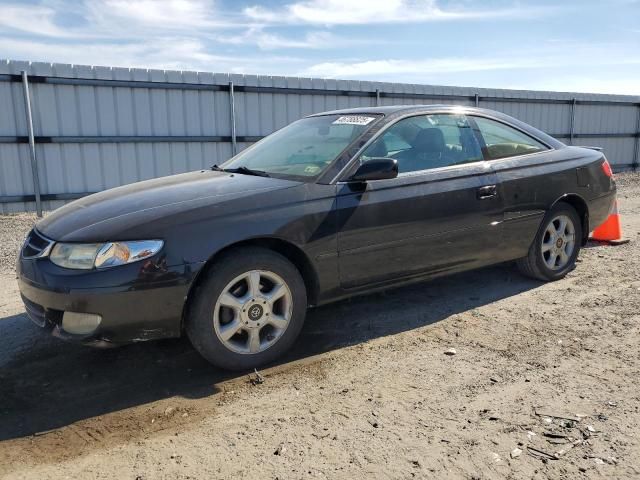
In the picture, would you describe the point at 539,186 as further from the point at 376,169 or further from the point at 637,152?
the point at 637,152

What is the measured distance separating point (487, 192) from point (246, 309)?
226cm

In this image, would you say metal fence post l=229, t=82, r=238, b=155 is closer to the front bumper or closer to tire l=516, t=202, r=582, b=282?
tire l=516, t=202, r=582, b=282

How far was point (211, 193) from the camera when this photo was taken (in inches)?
142

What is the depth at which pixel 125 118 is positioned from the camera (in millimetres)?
10500

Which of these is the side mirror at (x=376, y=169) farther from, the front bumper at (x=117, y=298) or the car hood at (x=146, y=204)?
the front bumper at (x=117, y=298)

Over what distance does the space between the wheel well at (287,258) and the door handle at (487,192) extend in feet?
5.29

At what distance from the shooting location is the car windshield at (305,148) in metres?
4.05

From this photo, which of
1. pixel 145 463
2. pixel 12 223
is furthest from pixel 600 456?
pixel 12 223

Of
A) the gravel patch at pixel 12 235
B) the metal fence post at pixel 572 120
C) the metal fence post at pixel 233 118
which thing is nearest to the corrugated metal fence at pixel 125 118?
the metal fence post at pixel 233 118

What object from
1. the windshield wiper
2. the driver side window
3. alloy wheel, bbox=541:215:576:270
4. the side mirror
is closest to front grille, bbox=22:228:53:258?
the windshield wiper

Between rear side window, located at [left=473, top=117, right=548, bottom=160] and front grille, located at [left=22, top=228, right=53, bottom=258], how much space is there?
3393 mm

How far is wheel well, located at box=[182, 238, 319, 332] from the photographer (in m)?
3.34

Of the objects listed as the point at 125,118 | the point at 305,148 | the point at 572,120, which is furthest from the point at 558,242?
the point at 572,120

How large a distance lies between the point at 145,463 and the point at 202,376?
93cm
